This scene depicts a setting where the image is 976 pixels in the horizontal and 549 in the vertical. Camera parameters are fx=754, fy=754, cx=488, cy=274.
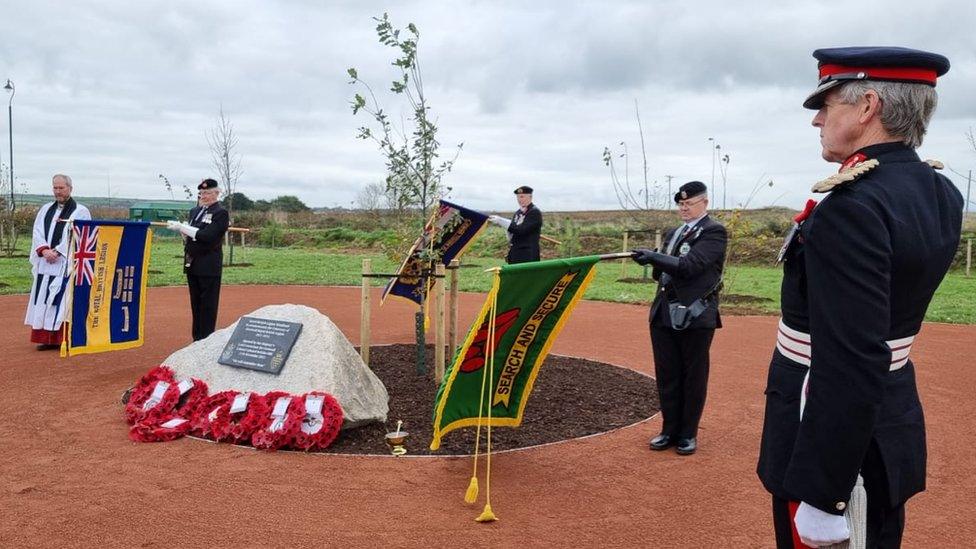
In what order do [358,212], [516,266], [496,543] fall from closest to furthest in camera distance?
[496,543] < [516,266] < [358,212]

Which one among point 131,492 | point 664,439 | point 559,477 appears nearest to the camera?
point 131,492

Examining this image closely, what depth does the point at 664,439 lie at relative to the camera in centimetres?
555

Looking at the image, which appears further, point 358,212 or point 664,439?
point 358,212

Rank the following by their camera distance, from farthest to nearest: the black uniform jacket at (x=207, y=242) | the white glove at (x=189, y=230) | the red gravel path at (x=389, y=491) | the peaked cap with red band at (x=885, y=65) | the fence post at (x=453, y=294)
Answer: the black uniform jacket at (x=207, y=242) → the white glove at (x=189, y=230) → the fence post at (x=453, y=294) → the red gravel path at (x=389, y=491) → the peaked cap with red band at (x=885, y=65)

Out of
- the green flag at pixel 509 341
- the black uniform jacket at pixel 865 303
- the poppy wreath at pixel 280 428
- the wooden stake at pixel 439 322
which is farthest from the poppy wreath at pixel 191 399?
the black uniform jacket at pixel 865 303

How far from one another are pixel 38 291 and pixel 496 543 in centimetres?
785

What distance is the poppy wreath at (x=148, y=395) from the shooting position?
5.90 meters

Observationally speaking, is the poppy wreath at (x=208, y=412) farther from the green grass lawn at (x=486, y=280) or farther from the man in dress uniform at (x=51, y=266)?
the green grass lawn at (x=486, y=280)

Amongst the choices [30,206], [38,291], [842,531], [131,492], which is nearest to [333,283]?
[38,291]

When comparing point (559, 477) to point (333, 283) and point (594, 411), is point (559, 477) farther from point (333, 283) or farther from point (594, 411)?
point (333, 283)

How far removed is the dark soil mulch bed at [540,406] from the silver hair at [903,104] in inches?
154

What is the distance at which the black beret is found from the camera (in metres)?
5.39

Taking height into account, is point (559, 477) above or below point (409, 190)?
below

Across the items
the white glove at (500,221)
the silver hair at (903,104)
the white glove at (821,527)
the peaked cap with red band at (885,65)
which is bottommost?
the white glove at (821,527)
